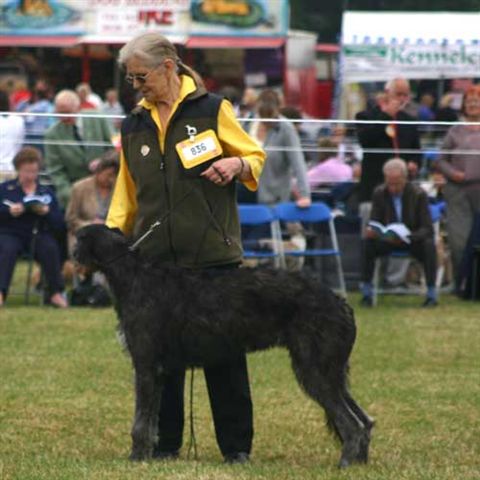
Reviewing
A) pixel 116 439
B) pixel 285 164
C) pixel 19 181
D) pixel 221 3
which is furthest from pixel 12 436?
pixel 221 3

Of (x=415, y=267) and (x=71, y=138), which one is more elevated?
(x=71, y=138)

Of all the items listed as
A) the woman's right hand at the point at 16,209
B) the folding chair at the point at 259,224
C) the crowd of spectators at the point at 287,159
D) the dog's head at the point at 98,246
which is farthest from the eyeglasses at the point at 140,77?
the folding chair at the point at 259,224

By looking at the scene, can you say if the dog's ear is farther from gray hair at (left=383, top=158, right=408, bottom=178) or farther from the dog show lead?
gray hair at (left=383, top=158, right=408, bottom=178)

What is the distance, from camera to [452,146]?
14.5 metres

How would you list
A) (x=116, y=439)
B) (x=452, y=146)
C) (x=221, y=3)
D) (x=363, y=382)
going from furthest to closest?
(x=221, y=3) < (x=452, y=146) < (x=363, y=382) < (x=116, y=439)

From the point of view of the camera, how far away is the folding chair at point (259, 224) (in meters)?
14.0

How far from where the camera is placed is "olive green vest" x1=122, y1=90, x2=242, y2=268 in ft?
22.3

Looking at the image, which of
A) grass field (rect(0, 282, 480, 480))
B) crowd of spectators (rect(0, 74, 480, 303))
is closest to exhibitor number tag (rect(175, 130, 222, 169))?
grass field (rect(0, 282, 480, 480))

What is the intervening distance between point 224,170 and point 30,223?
750 cm

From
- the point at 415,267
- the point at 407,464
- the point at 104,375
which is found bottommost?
the point at 415,267

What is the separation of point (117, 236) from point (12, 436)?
5.35 ft

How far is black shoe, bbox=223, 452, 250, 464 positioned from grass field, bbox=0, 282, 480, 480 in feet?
0.19

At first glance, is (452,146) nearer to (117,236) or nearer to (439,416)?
(439,416)

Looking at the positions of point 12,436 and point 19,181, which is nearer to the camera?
point 12,436
